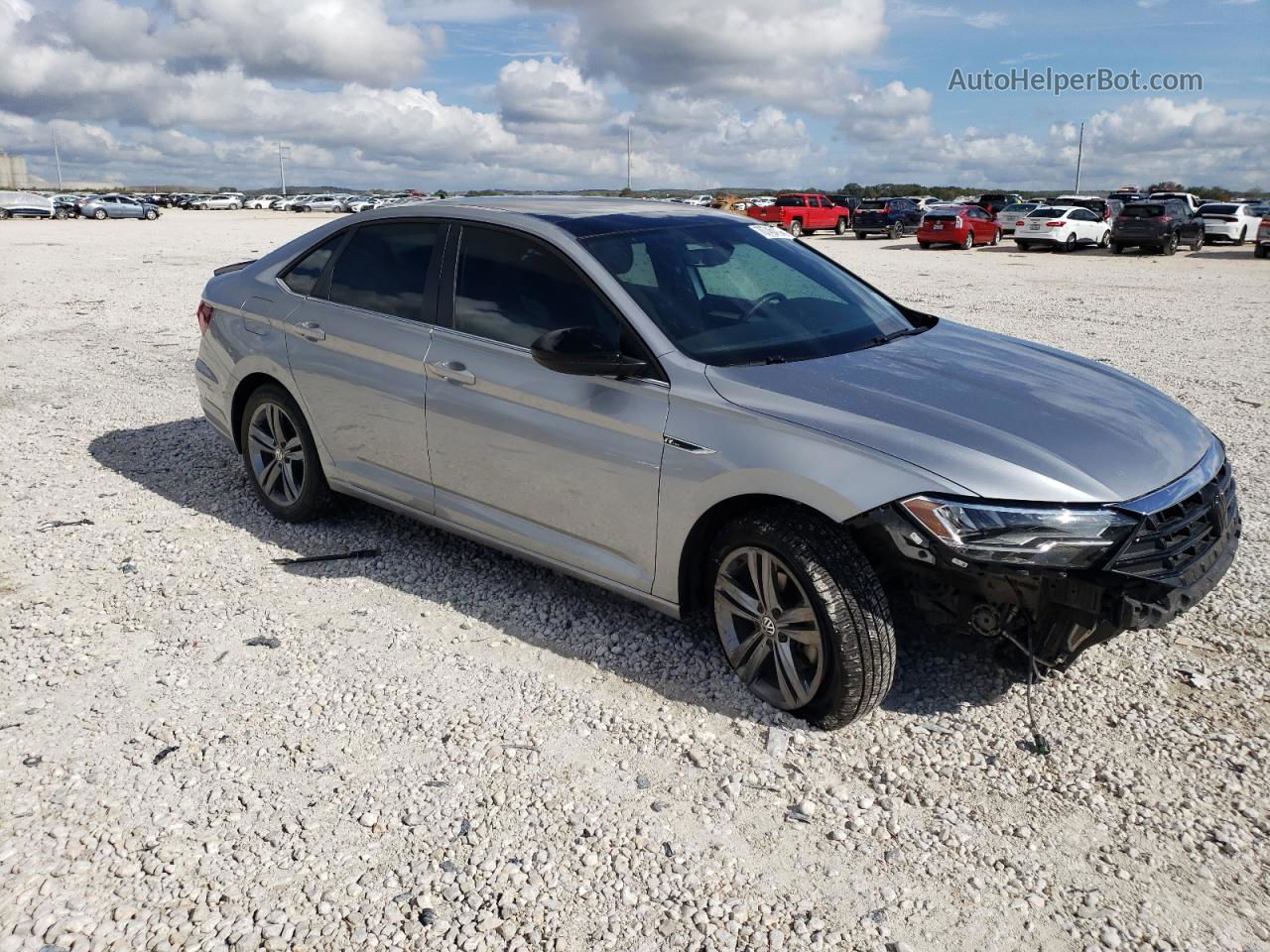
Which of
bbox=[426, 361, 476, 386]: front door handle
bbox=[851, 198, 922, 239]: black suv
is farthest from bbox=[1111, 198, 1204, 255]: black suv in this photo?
bbox=[426, 361, 476, 386]: front door handle

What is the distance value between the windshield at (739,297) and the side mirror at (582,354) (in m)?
0.23

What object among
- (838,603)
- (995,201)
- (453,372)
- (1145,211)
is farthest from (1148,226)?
(838,603)

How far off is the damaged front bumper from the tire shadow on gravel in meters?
0.79

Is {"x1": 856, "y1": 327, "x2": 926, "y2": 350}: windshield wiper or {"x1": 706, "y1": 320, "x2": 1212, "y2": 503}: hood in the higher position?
{"x1": 856, "y1": 327, "x2": 926, "y2": 350}: windshield wiper

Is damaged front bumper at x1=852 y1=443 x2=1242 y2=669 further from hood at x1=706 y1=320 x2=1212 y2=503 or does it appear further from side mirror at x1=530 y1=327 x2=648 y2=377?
side mirror at x1=530 y1=327 x2=648 y2=377

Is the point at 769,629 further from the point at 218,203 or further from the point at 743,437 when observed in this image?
the point at 218,203

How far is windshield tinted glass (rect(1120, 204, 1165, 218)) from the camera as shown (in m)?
30.6

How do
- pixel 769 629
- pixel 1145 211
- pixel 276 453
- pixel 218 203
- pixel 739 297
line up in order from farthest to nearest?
pixel 218 203 → pixel 1145 211 → pixel 276 453 → pixel 739 297 → pixel 769 629

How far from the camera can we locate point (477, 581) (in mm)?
4805

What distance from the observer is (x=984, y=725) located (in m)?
3.57

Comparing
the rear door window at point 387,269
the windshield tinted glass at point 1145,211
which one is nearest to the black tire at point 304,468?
the rear door window at point 387,269

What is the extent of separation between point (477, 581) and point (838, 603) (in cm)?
207

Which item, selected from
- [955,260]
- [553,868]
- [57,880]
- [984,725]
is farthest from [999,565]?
[955,260]

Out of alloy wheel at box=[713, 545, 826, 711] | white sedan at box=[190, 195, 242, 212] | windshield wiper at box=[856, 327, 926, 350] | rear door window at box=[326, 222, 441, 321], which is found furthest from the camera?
white sedan at box=[190, 195, 242, 212]
